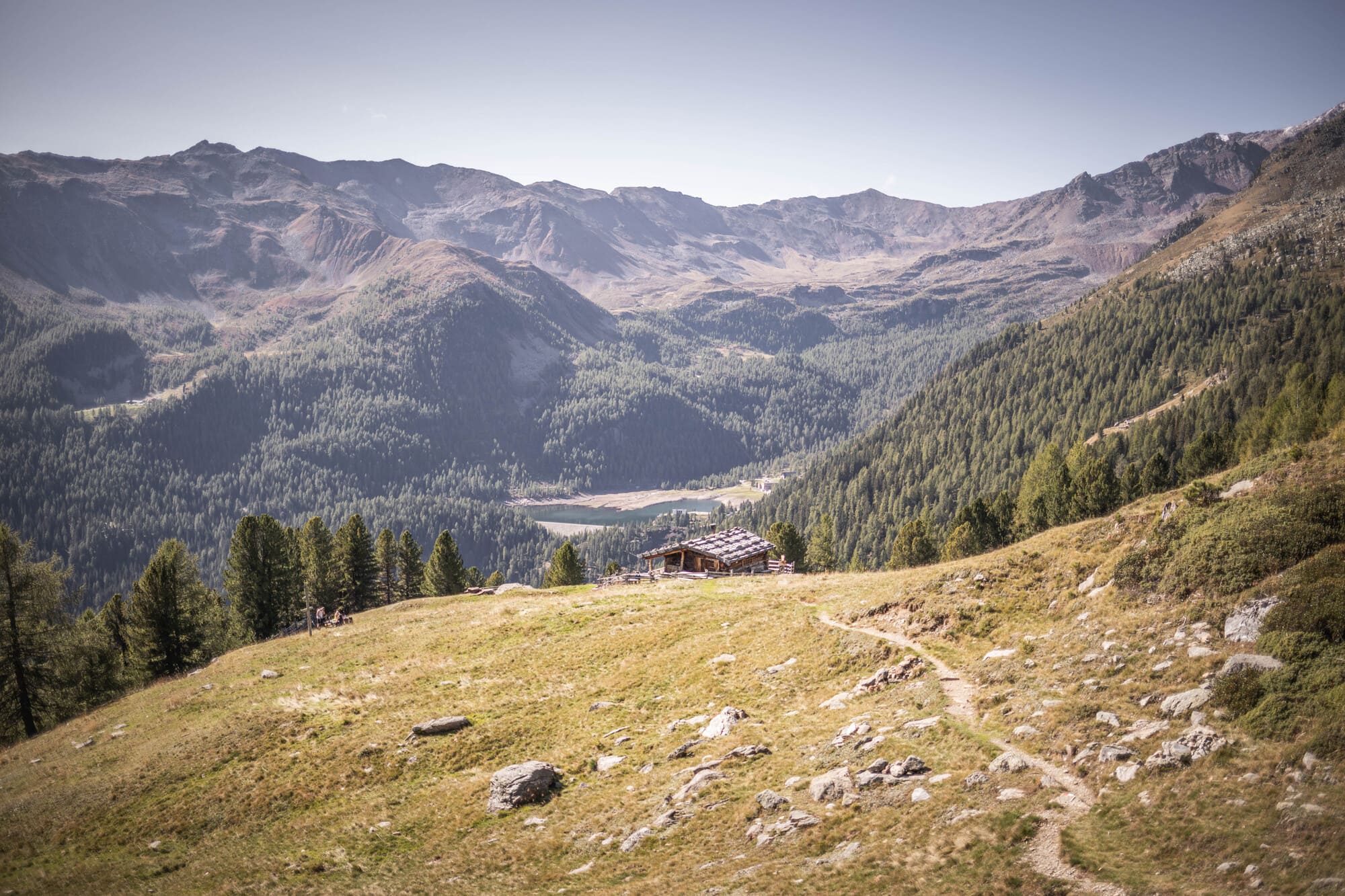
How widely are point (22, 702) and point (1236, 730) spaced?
75.0 metres

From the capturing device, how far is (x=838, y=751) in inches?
899

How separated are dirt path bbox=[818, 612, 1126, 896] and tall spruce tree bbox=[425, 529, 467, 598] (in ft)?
292

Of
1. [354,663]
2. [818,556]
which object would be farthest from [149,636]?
[818,556]

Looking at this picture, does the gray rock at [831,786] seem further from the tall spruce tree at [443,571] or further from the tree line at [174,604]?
the tall spruce tree at [443,571]

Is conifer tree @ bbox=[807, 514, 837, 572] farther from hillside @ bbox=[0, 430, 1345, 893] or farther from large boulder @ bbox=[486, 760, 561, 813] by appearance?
large boulder @ bbox=[486, 760, 561, 813]

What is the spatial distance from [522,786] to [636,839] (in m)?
6.31

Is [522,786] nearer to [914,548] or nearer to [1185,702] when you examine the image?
[1185,702]

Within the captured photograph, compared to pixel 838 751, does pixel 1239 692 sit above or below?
above

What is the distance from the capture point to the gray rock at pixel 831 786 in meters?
20.2

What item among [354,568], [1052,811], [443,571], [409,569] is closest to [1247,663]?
[1052,811]

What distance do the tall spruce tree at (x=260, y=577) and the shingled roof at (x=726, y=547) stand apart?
146 feet

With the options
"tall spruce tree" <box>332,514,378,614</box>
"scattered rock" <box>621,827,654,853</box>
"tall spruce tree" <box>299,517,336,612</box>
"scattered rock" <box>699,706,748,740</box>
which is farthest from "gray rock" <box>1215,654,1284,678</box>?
"tall spruce tree" <box>332,514,378,614</box>

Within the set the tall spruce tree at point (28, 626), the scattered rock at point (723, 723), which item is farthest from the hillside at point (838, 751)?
the tall spruce tree at point (28, 626)

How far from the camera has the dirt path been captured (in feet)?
46.6
